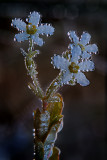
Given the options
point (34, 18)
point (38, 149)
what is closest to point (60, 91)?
point (34, 18)

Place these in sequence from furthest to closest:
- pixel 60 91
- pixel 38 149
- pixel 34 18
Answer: pixel 60 91 → pixel 34 18 → pixel 38 149

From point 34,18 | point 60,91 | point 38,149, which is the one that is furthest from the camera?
point 60,91

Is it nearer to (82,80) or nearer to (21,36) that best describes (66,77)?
(82,80)

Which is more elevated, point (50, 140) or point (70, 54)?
point (70, 54)

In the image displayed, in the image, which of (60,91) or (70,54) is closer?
(70,54)

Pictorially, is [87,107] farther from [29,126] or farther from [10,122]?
[10,122]

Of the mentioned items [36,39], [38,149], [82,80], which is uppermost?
[36,39]

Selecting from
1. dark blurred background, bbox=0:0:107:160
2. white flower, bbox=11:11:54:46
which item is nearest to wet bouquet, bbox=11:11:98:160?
white flower, bbox=11:11:54:46
